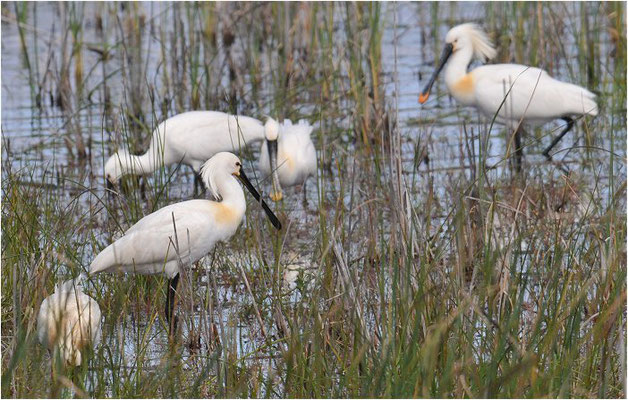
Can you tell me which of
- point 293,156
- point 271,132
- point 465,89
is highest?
point 465,89

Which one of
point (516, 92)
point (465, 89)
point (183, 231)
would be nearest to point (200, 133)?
point (465, 89)

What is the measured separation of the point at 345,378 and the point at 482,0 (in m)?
7.96

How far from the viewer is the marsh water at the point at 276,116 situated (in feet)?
15.2

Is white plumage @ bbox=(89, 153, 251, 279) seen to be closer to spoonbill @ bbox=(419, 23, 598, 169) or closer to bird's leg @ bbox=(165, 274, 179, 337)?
bird's leg @ bbox=(165, 274, 179, 337)

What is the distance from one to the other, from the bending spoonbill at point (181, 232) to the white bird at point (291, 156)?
5.47ft

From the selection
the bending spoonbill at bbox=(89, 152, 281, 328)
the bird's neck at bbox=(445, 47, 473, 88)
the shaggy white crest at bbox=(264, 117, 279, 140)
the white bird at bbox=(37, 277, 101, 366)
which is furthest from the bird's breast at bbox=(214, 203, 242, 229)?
the bird's neck at bbox=(445, 47, 473, 88)

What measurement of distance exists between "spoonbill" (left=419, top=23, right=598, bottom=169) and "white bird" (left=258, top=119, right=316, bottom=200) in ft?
3.96

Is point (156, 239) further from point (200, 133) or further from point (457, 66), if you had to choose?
point (457, 66)

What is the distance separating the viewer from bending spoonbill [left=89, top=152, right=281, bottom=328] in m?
4.30

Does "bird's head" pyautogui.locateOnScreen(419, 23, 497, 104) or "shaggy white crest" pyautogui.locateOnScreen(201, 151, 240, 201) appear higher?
"bird's head" pyautogui.locateOnScreen(419, 23, 497, 104)

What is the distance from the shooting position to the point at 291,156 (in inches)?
265

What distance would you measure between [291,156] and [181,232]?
232 centimetres

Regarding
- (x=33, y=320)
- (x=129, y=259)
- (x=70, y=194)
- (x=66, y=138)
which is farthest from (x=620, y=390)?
(x=66, y=138)

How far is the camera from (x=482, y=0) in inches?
406
